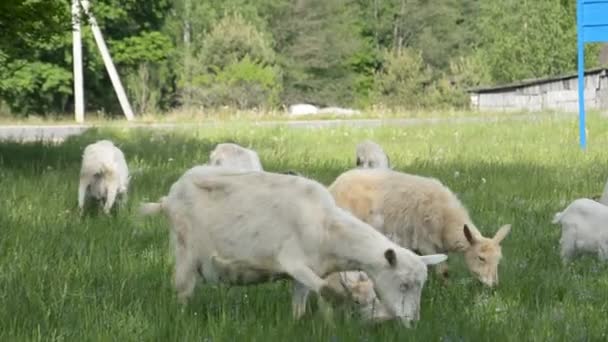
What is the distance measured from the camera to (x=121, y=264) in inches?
288

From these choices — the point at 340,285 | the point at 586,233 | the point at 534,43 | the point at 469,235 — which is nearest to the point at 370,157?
the point at 586,233

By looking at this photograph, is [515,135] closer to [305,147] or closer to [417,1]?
[305,147]

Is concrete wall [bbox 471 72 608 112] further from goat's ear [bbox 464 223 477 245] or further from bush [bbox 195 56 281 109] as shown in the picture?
goat's ear [bbox 464 223 477 245]

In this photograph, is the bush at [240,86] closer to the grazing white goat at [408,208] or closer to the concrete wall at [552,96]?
the concrete wall at [552,96]

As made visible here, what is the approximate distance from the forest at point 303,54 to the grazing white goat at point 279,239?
3755 cm

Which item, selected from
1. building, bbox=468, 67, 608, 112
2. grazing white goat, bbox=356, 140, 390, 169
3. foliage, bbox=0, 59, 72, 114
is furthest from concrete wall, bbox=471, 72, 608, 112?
grazing white goat, bbox=356, 140, 390, 169

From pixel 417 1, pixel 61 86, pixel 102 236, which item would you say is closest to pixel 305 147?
pixel 102 236

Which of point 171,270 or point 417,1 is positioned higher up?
point 417,1

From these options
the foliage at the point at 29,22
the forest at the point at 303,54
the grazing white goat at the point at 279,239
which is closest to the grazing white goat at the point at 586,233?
the grazing white goat at the point at 279,239

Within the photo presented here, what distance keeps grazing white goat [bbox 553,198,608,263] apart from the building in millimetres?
31718

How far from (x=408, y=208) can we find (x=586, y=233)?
151 centimetres

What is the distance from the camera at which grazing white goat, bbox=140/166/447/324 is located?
5391 millimetres

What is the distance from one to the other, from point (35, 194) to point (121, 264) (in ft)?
14.4

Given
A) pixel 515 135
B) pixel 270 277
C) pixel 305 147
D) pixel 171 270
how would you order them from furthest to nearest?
pixel 515 135 → pixel 305 147 → pixel 171 270 → pixel 270 277
